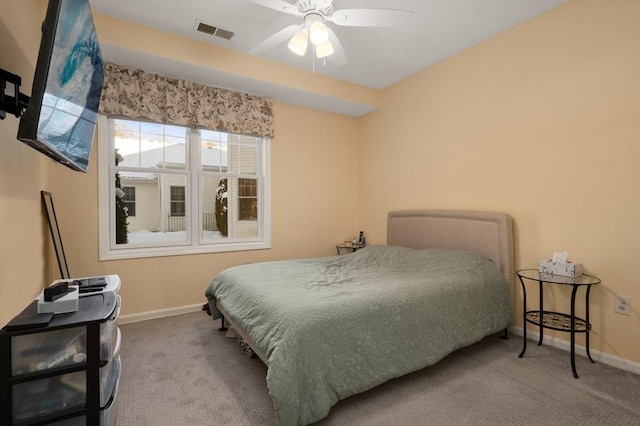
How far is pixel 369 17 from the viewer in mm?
2111

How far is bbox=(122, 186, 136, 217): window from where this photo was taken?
3.38 metres

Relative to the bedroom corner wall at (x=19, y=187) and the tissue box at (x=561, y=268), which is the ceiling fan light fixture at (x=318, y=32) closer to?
the bedroom corner wall at (x=19, y=187)

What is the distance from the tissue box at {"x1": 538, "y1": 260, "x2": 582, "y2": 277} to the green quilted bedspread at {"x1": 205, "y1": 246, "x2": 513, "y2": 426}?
36cm

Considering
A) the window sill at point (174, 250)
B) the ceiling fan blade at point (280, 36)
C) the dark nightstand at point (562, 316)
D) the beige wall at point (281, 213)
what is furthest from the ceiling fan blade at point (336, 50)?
the window sill at point (174, 250)

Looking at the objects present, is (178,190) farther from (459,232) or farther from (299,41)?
(459,232)

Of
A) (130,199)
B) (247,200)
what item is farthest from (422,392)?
(130,199)

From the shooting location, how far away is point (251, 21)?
2.73 meters

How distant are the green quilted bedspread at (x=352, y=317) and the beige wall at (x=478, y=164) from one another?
29.2 inches

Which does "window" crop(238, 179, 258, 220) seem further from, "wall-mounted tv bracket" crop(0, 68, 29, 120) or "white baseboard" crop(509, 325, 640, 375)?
"white baseboard" crop(509, 325, 640, 375)

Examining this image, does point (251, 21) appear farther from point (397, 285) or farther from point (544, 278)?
point (544, 278)

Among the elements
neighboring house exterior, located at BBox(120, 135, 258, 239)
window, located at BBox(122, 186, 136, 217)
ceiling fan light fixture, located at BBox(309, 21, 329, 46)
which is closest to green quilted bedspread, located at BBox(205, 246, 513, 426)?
neighboring house exterior, located at BBox(120, 135, 258, 239)

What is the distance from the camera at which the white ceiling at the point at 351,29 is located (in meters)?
2.53

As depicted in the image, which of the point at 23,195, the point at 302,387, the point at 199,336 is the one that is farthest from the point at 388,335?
the point at 23,195

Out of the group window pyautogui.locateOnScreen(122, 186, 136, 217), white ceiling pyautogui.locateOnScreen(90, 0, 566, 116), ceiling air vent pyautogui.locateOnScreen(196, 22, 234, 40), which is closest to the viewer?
white ceiling pyautogui.locateOnScreen(90, 0, 566, 116)
